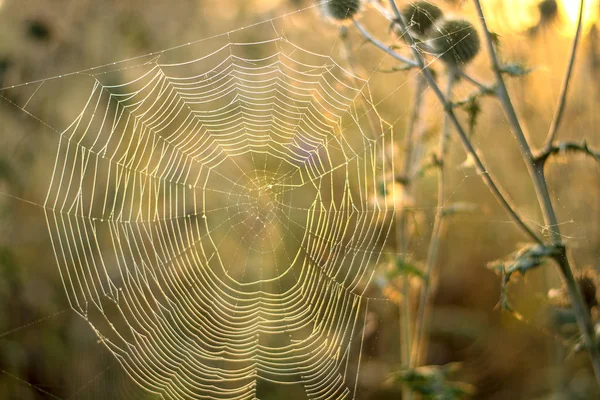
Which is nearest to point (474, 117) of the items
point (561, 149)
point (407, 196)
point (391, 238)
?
point (561, 149)

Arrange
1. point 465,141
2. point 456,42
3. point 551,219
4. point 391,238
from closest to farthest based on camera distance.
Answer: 1. point 551,219
2. point 465,141
3. point 456,42
4. point 391,238

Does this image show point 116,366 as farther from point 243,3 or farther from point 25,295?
point 243,3

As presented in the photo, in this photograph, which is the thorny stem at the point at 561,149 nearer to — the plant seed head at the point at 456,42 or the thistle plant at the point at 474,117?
the thistle plant at the point at 474,117

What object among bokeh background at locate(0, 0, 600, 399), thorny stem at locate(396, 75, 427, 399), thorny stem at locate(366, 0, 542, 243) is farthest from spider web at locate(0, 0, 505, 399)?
thorny stem at locate(366, 0, 542, 243)

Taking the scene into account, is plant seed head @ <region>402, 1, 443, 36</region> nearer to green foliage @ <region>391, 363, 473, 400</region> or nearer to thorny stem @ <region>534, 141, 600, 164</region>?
thorny stem @ <region>534, 141, 600, 164</region>

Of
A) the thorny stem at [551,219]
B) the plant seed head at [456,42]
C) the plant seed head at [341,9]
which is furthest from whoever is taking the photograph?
the plant seed head at [341,9]

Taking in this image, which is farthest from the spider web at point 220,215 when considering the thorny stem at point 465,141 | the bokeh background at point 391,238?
the thorny stem at point 465,141

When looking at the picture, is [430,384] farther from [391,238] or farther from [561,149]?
[391,238]
